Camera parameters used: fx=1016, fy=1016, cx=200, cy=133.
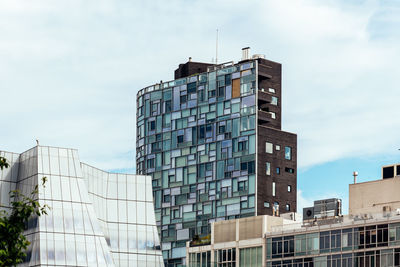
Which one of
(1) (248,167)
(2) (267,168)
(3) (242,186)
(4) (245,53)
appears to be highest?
(4) (245,53)

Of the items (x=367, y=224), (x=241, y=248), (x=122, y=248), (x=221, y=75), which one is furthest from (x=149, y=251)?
(x=221, y=75)

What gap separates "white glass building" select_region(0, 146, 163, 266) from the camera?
113750 millimetres

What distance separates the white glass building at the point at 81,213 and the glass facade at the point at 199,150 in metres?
47.5

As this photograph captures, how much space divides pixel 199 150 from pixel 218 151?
14.5 feet

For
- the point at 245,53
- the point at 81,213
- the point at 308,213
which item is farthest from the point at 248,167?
the point at 81,213

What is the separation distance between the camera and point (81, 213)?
117125mm

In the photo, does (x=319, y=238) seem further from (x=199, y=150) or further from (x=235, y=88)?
(x=199, y=150)

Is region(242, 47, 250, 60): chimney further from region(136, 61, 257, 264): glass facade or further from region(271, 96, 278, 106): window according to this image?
region(271, 96, 278, 106): window

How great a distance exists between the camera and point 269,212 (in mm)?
169125

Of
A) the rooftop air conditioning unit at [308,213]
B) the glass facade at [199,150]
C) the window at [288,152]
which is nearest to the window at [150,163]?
the glass facade at [199,150]

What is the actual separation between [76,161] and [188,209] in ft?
203

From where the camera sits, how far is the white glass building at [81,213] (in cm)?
11375

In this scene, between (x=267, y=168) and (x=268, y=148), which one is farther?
(x=268, y=148)

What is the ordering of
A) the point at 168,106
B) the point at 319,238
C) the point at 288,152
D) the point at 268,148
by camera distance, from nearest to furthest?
the point at 319,238 < the point at 268,148 < the point at 288,152 < the point at 168,106
